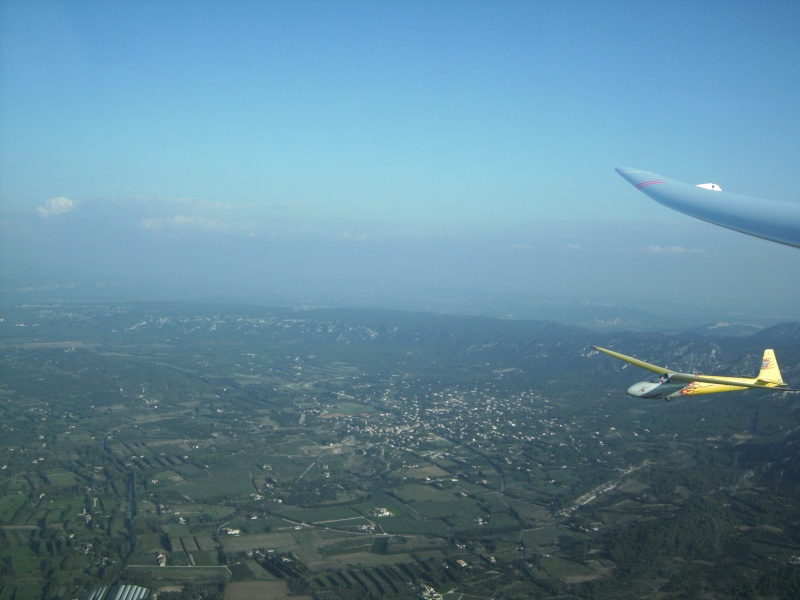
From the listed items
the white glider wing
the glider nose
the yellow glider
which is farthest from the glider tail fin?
the white glider wing

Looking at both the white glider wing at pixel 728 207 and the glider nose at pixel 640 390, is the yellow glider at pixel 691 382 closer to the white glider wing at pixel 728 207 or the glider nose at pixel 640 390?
the glider nose at pixel 640 390

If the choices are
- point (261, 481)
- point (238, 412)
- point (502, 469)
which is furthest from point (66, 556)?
point (238, 412)

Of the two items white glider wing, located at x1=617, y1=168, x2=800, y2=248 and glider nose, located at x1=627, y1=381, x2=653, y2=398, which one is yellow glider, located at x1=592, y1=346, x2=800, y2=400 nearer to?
glider nose, located at x1=627, y1=381, x2=653, y2=398

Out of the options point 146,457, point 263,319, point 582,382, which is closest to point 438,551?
point 146,457

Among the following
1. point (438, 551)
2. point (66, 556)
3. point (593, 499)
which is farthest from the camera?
point (593, 499)

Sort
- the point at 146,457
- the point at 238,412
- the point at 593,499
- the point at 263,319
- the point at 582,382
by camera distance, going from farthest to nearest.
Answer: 1. the point at 263,319
2. the point at 582,382
3. the point at 238,412
4. the point at 146,457
5. the point at 593,499

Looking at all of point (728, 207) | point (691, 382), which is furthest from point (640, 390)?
point (728, 207)

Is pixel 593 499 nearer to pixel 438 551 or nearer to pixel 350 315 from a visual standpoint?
pixel 438 551

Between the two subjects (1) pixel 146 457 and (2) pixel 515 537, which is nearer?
(2) pixel 515 537
